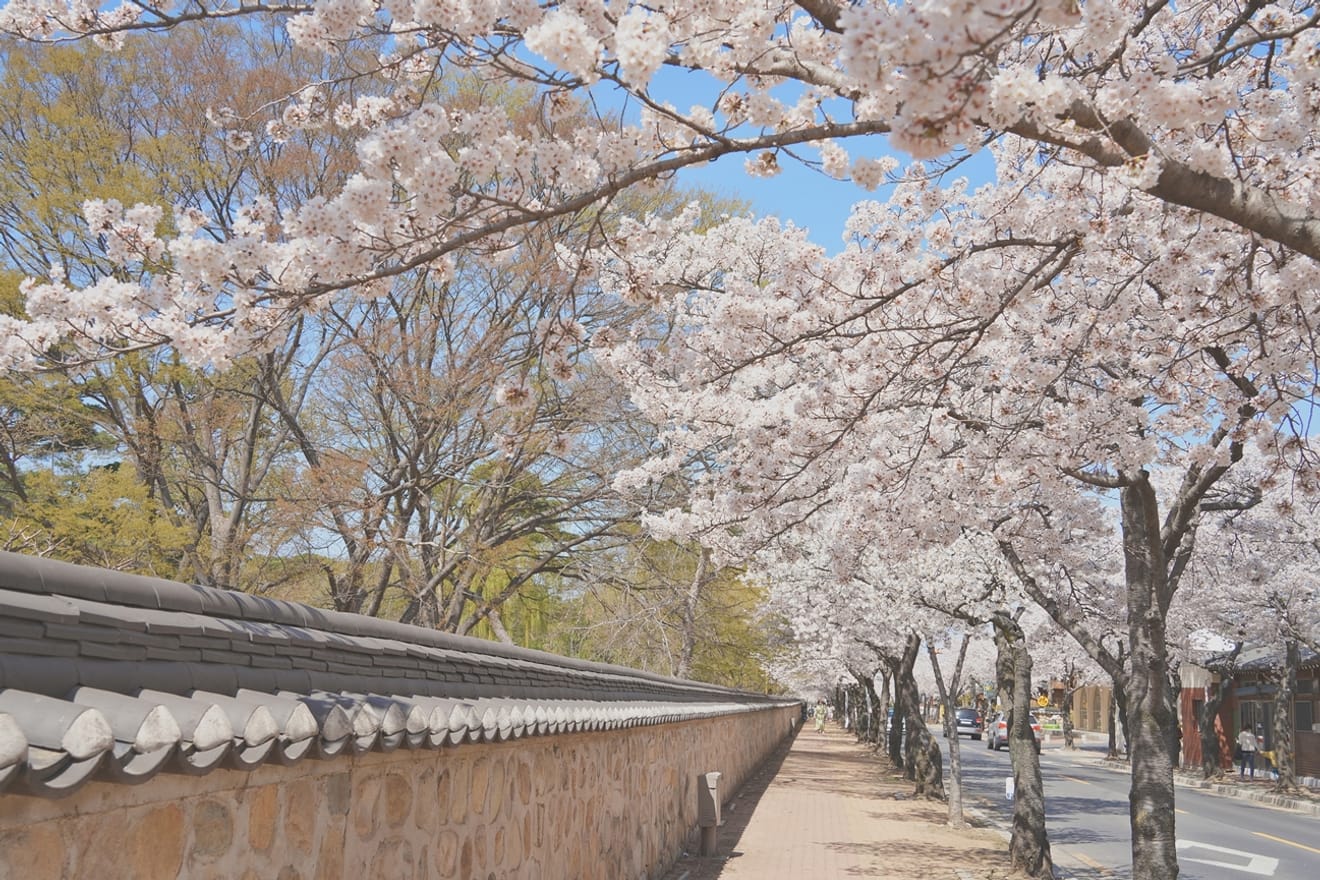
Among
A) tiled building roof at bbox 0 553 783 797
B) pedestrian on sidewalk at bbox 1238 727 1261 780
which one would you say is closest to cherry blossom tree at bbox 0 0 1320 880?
tiled building roof at bbox 0 553 783 797

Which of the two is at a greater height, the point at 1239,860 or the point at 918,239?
the point at 918,239

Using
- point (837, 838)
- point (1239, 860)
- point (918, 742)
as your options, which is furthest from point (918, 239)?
point (918, 742)

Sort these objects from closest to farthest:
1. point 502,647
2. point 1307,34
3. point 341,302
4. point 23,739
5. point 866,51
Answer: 1. point 23,739
2. point 866,51
3. point 1307,34
4. point 502,647
5. point 341,302

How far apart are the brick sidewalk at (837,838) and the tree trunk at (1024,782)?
1.23ft

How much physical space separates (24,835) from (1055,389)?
28.1 ft

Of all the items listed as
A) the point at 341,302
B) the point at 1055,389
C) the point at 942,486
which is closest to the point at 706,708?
the point at 942,486

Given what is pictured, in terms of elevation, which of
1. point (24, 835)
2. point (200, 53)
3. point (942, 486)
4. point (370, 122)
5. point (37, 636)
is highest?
point (200, 53)

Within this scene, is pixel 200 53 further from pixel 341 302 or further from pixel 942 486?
pixel 942 486

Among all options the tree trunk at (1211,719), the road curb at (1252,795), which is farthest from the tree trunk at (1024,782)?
the tree trunk at (1211,719)

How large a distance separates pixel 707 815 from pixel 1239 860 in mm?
7862

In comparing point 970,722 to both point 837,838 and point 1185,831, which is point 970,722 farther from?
point 837,838

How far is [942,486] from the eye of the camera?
10062 millimetres

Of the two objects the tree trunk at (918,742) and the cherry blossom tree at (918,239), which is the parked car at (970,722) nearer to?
the tree trunk at (918,742)

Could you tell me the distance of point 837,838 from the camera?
1531cm
